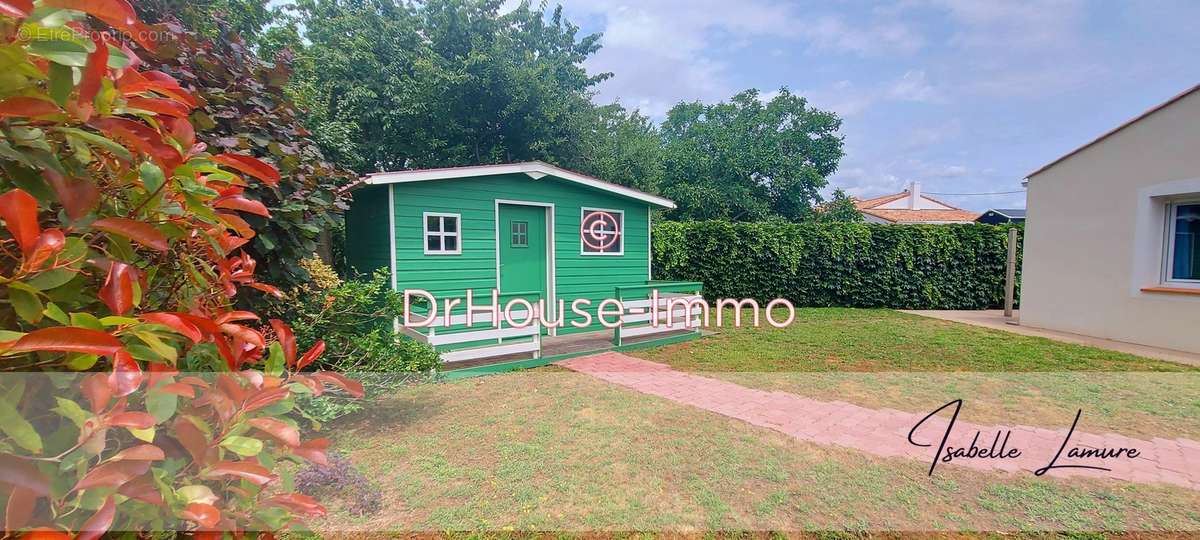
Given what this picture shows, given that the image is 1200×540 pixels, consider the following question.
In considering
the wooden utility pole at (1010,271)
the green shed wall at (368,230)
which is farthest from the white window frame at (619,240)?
the wooden utility pole at (1010,271)

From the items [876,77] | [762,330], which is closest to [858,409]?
[762,330]

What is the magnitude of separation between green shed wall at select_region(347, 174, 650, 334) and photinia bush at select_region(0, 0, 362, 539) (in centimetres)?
542

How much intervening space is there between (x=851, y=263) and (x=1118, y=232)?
479 centimetres

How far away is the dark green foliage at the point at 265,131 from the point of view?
2.63 m

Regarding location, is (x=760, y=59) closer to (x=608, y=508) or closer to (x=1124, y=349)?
(x=1124, y=349)

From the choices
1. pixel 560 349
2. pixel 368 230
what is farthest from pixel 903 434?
pixel 368 230

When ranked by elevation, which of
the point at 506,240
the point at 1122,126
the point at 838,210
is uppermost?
the point at 1122,126

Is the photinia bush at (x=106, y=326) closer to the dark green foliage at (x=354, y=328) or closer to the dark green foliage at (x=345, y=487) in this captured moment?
the dark green foliage at (x=345, y=487)

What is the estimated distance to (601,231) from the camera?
7973 millimetres

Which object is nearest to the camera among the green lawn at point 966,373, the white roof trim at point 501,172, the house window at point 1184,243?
the green lawn at point 966,373

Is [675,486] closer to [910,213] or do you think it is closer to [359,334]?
[359,334]

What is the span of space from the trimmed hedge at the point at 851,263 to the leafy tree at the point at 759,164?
6.06m

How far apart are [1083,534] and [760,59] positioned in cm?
937

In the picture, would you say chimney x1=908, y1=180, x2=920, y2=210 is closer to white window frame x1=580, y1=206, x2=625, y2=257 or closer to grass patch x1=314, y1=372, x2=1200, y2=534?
white window frame x1=580, y1=206, x2=625, y2=257
